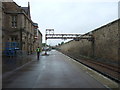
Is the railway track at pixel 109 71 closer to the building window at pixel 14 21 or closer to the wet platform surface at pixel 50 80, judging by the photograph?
the wet platform surface at pixel 50 80

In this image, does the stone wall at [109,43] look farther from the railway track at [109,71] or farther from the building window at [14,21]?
the building window at [14,21]

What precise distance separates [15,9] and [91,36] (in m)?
16.5

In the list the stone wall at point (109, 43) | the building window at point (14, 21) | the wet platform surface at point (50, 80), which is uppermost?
the building window at point (14, 21)

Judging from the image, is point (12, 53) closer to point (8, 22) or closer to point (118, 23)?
point (8, 22)

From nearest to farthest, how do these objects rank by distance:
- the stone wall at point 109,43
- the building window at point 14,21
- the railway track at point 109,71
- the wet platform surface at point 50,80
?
the wet platform surface at point 50,80, the railway track at point 109,71, the stone wall at point 109,43, the building window at point 14,21

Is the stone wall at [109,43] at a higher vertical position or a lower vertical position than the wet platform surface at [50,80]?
higher

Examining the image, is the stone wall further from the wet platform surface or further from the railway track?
the wet platform surface

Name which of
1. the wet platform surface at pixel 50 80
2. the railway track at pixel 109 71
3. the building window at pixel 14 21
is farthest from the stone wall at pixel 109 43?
the building window at pixel 14 21

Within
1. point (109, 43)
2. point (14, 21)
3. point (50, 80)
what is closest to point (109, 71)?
point (50, 80)

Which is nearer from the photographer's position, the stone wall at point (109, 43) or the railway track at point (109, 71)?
the railway track at point (109, 71)

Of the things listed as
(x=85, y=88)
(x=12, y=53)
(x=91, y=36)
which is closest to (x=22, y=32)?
(x=12, y=53)

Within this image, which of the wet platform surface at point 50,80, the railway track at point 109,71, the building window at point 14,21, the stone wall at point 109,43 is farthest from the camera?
the building window at point 14,21

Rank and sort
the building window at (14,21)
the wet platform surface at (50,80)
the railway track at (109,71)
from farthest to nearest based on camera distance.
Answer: the building window at (14,21)
the railway track at (109,71)
the wet platform surface at (50,80)

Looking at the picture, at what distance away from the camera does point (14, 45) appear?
1119 inches
